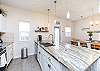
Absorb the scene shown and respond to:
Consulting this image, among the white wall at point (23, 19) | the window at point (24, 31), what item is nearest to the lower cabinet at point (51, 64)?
the white wall at point (23, 19)

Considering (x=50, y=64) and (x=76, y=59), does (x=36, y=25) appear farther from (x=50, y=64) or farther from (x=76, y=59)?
(x=76, y=59)

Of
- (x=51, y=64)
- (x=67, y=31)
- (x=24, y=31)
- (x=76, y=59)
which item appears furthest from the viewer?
(x=67, y=31)

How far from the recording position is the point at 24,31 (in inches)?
277

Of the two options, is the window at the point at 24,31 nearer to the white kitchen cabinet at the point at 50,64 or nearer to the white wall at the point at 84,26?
the white wall at the point at 84,26

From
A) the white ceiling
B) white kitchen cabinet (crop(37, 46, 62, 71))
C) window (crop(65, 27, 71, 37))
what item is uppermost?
the white ceiling

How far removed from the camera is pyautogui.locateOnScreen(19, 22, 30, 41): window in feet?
22.6

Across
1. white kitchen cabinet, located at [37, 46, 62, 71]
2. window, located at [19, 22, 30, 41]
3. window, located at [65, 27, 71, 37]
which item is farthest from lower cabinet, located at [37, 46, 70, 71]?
window, located at [65, 27, 71, 37]

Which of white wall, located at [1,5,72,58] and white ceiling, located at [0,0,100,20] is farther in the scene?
white wall, located at [1,5,72,58]

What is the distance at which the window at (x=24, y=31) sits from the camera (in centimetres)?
688

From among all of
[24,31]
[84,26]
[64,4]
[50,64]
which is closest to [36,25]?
[24,31]

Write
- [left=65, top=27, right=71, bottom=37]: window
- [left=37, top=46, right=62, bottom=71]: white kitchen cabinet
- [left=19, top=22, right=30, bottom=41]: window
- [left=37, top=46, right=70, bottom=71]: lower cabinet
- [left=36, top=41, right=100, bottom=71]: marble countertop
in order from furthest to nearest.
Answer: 1. [left=65, top=27, right=71, bottom=37]: window
2. [left=19, top=22, right=30, bottom=41]: window
3. [left=37, top=46, right=62, bottom=71]: white kitchen cabinet
4. [left=37, top=46, right=70, bottom=71]: lower cabinet
5. [left=36, top=41, right=100, bottom=71]: marble countertop

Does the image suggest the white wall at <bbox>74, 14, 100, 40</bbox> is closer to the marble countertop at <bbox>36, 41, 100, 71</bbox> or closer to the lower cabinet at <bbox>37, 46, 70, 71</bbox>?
the lower cabinet at <bbox>37, 46, 70, 71</bbox>

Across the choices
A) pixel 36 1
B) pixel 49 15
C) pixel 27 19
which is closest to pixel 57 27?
pixel 49 15

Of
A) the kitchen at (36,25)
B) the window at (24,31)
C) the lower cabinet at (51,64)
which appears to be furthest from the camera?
the window at (24,31)
